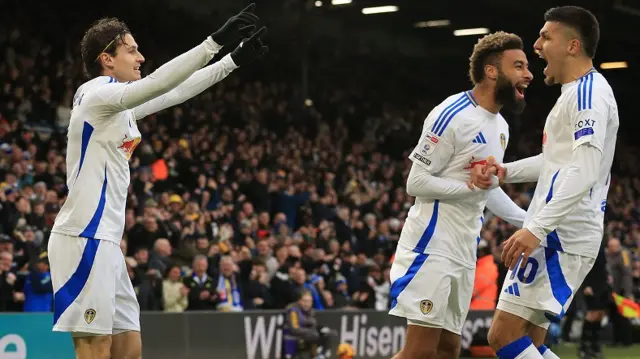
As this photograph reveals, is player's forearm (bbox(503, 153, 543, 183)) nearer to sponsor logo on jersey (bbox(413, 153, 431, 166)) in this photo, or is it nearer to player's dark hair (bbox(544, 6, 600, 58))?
sponsor logo on jersey (bbox(413, 153, 431, 166))

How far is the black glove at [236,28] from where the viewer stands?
536 cm

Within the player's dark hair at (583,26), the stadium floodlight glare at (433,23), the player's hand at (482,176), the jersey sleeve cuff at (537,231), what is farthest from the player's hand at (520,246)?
the stadium floodlight glare at (433,23)

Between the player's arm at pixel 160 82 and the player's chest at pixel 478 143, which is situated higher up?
the player's arm at pixel 160 82

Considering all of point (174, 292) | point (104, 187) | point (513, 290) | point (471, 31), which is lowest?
point (174, 292)

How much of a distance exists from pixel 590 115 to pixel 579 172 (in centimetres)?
32

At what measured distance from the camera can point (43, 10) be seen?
19750 millimetres

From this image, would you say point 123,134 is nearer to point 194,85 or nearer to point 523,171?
point 194,85

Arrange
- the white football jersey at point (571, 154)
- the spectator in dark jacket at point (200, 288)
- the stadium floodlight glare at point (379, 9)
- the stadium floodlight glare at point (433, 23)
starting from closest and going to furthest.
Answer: the white football jersey at point (571, 154), the spectator in dark jacket at point (200, 288), the stadium floodlight glare at point (379, 9), the stadium floodlight glare at point (433, 23)

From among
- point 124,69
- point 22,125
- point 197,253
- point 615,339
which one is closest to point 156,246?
point 197,253

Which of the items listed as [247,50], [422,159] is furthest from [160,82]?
[422,159]

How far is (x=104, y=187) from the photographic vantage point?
564 centimetres

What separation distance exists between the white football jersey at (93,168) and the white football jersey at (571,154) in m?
2.32

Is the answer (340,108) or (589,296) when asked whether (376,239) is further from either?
(340,108)

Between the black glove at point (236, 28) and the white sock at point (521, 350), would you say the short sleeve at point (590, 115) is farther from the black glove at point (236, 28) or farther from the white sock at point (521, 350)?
the black glove at point (236, 28)
